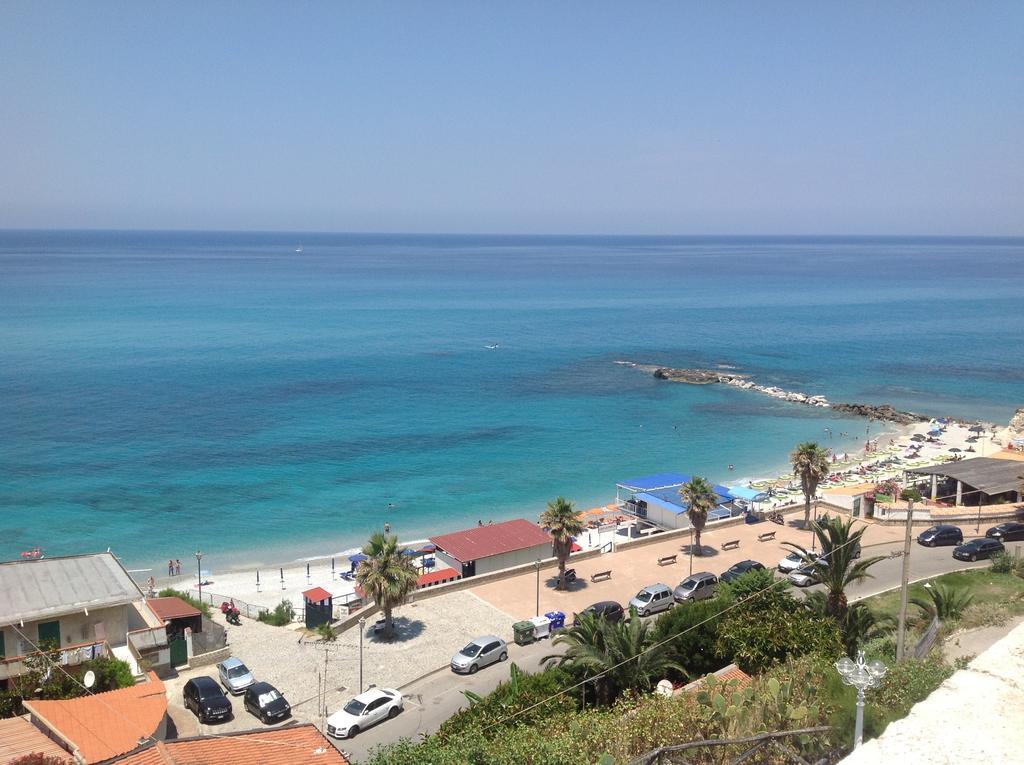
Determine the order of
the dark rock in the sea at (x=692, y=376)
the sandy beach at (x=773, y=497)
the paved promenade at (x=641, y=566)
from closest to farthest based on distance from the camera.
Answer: the paved promenade at (x=641, y=566), the sandy beach at (x=773, y=497), the dark rock in the sea at (x=692, y=376)

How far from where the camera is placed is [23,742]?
17.0 meters

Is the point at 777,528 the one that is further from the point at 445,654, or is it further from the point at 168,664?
the point at 168,664

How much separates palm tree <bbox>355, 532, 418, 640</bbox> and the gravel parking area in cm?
127

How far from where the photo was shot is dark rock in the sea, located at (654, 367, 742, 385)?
7931cm

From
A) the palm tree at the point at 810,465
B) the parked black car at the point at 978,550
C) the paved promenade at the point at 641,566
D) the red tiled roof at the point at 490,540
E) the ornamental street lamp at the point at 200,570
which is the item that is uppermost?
the palm tree at the point at 810,465

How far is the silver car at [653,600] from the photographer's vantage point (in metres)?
27.3

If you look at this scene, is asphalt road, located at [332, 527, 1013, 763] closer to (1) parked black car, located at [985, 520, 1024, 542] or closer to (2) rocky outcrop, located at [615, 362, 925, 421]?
(1) parked black car, located at [985, 520, 1024, 542]

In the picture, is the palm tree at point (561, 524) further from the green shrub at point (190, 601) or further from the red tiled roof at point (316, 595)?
the green shrub at point (190, 601)

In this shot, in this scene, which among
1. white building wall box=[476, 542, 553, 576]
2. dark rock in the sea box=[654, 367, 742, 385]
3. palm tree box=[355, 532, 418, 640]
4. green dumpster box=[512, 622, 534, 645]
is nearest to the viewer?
green dumpster box=[512, 622, 534, 645]

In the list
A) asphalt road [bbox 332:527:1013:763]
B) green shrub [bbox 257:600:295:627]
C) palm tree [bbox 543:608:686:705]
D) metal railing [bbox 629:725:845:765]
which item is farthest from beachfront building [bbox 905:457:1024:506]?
metal railing [bbox 629:725:845:765]

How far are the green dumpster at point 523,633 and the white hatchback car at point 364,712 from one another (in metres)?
5.08

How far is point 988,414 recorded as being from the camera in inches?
2613

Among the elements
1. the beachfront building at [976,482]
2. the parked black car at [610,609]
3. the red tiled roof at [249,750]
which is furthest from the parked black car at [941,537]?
the red tiled roof at [249,750]

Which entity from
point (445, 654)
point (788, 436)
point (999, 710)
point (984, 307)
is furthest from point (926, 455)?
point (984, 307)
